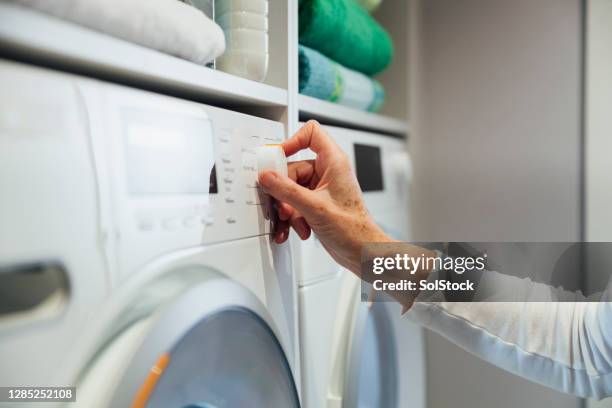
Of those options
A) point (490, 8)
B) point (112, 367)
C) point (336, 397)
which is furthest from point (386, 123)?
point (112, 367)

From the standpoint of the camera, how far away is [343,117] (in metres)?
1.02

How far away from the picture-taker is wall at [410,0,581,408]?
139 centimetres

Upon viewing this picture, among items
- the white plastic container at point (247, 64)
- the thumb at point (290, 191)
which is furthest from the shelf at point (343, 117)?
the thumb at point (290, 191)

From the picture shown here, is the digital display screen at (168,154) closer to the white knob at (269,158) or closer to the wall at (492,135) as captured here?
the white knob at (269,158)

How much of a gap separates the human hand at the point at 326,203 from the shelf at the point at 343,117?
164mm

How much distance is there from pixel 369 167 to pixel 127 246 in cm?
72

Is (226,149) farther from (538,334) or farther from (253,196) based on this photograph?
(538,334)

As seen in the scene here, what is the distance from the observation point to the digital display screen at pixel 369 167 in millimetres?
1040

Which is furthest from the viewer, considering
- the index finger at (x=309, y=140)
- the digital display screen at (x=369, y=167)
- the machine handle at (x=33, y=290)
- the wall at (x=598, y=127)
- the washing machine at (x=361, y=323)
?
the wall at (x=598, y=127)

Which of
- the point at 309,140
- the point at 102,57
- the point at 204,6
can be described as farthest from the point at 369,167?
the point at 102,57

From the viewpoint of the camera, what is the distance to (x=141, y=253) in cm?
47

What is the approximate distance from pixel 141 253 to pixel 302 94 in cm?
50

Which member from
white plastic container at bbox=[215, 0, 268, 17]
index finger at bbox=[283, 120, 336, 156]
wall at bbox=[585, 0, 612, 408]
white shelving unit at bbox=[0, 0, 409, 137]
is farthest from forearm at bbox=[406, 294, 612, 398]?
wall at bbox=[585, 0, 612, 408]

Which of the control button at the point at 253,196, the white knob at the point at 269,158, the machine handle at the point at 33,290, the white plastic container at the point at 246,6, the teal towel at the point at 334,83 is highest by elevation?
the white plastic container at the point at 246,6
